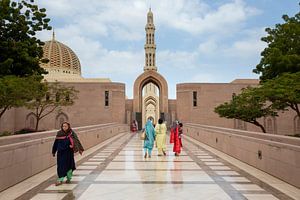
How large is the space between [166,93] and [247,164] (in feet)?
84.9

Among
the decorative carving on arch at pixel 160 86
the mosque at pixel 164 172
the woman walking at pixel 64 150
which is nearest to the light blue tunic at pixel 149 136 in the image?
the mosque at pixel 164 172

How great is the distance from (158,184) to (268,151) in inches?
126

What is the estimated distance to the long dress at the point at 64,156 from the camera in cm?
663

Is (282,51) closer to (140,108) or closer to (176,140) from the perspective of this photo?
(176,140)

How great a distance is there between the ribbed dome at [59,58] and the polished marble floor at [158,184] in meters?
44.3

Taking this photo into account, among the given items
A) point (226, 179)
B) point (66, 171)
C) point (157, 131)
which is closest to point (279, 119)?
point (157, 131)

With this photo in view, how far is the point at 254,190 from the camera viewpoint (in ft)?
19.8

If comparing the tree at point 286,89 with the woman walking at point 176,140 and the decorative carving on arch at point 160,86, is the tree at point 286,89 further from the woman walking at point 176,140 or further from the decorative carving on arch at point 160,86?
the decorative carving on arch at point 160,86

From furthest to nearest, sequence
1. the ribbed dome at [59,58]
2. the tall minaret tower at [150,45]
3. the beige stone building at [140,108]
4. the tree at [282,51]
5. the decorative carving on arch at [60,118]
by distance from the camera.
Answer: the tall minaret tower at [150,45], the ribbed dome at [59,58], the decorative carving on arch at [60,118], the beige stone building at [140,108], the tree at [282,51]

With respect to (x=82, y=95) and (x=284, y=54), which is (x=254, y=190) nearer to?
(x=284, y=54)

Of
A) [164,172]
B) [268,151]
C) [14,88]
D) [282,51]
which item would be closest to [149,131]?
[164,172]

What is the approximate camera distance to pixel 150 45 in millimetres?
64875

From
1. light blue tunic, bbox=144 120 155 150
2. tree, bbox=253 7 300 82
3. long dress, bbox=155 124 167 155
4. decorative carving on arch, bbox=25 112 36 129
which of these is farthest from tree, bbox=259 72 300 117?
decorative carving on arch, bbox=25 112 36 129

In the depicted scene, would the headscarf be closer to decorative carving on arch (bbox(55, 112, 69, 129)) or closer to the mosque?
the mosque
